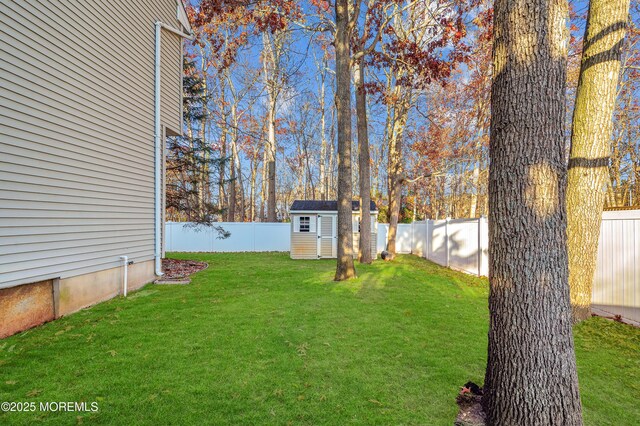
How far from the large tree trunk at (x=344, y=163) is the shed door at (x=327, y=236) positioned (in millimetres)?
5119

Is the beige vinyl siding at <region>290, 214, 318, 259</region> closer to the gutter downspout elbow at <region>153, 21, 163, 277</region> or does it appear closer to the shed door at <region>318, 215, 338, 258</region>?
the shed door at <region>318, 215, 338, 258</region>

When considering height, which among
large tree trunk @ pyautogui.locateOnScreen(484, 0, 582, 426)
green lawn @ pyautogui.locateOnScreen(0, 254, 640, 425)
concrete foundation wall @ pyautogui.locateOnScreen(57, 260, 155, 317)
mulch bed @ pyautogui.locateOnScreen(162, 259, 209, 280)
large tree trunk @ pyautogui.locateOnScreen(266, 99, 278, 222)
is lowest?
mulch bed @ pyautogui.locateOnScreen(162, 259, 209, 280)

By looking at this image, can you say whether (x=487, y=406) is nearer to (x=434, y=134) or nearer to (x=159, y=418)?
(x=159, y=418)

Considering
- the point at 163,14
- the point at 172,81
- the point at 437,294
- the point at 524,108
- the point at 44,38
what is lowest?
the point at 437,294

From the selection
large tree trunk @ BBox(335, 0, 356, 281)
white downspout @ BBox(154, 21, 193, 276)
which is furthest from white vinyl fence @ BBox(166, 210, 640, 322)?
white downspout @ BBox(154, 21, 193, 276)

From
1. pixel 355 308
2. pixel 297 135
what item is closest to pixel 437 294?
pixel 355 308

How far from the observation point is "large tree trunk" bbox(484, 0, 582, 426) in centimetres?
174

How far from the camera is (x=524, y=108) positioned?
6.10ft

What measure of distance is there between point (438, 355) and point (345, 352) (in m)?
0.96

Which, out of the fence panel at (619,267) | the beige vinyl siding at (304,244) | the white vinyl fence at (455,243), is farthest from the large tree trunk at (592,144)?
the beige vinyl siding at (304,244)

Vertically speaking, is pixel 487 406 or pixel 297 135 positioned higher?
pixel 297 135

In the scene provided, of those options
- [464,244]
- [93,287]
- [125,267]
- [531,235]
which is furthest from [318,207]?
[531,235]

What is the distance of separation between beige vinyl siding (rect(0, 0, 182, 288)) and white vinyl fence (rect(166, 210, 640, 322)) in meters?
7.63

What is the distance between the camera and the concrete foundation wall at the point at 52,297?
11.6ft
